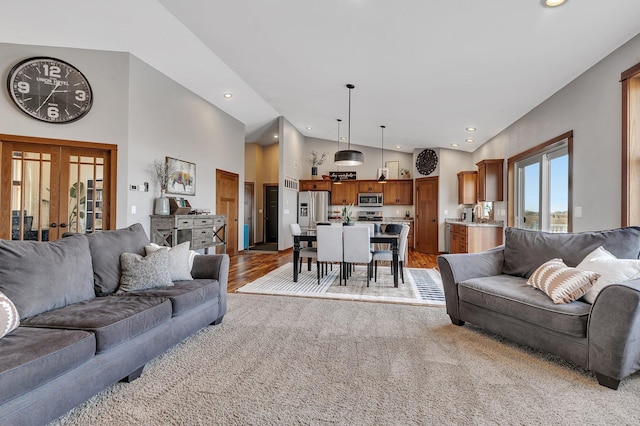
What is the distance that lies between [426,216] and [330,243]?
16.1 feet


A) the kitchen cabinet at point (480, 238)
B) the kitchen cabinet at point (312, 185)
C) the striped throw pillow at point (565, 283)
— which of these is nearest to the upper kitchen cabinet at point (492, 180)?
the kitchen cabinet at point (480, 238)

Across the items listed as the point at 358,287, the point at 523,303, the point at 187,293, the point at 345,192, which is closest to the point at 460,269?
the point at 523,303

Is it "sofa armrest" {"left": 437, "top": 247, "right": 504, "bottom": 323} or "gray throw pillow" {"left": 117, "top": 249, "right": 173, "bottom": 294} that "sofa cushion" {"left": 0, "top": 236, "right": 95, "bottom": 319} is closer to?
"gray throw pillow" {"left": 117, "top": 249, "right": 173, "bottom": 294}

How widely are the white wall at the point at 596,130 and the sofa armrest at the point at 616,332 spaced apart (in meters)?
1.52

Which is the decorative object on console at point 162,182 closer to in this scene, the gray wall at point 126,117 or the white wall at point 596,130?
the gray wall at point 126,117

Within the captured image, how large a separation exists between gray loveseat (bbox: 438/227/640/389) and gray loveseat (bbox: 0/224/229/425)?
88.2 inches

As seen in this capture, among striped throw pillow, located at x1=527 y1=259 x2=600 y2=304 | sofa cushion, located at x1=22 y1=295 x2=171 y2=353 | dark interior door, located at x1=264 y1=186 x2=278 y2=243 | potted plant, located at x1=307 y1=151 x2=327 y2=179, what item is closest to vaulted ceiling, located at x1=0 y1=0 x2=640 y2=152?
striped throw pillow, located at x1=527 y1=259 x2=600 y2=304

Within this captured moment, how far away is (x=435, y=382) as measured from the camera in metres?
1.95

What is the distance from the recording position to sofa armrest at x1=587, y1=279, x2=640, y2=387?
1.79m

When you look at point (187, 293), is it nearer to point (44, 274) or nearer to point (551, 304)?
point (44, 274)

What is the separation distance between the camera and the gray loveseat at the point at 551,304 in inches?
72.2

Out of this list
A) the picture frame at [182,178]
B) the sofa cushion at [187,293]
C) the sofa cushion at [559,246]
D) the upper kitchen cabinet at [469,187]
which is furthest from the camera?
the upper kitchen cabinet at [469,187]

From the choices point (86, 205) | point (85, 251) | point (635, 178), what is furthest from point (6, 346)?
point (635, 178)

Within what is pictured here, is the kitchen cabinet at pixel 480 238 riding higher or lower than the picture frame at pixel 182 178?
lower
